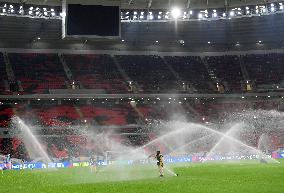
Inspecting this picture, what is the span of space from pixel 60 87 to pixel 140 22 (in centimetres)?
1337

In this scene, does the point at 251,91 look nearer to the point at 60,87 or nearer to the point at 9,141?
the point at 60,87

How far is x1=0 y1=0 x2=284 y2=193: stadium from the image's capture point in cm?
5169

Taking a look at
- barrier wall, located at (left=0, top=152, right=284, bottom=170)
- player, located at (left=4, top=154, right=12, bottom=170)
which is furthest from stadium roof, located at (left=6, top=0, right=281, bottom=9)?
player, located at (left=4, top=154, right=12, bottom=170)

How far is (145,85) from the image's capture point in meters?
62.7

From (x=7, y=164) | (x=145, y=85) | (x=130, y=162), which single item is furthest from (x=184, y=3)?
(x=7, y=164)

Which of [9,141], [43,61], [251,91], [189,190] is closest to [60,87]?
[43,61]

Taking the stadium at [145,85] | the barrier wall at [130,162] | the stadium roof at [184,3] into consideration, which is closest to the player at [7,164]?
the barrier wall at [130,162]

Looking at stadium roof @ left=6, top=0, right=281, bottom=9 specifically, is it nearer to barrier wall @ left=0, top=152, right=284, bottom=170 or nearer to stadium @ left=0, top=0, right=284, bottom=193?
stadium @ left=0, top=0, right=284, bottom=193

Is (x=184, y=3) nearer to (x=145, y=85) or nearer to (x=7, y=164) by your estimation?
(x=145, y=85)

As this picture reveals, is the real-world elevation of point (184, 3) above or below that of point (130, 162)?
above

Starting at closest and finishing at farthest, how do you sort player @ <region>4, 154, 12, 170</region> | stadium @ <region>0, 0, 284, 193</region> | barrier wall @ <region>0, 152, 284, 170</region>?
player @ <region>4, 154, 12, 170</region>
barrier wall @ <region>0, 152, 284, 170</region>
stadium @ <region>0, 0, 284, 193</region>

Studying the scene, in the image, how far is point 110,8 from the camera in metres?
42.9

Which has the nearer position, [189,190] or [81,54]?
[189,190]

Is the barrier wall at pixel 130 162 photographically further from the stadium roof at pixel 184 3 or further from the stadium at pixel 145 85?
the stadium roof at pixel 184 3
